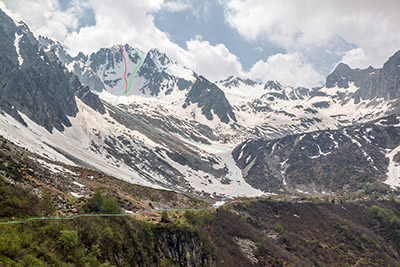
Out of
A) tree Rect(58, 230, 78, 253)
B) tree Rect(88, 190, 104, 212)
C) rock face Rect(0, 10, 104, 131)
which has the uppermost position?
rock face Rect(0, 10, 104, 131)

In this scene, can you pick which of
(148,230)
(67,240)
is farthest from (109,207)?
(67,240)

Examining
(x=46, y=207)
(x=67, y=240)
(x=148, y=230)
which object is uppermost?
(x=148, y=230)

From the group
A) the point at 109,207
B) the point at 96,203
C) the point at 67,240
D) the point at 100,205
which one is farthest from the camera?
Result: the point at 109,207

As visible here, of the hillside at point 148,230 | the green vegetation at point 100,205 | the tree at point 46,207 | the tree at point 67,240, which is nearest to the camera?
Result: the tree at point 67,240

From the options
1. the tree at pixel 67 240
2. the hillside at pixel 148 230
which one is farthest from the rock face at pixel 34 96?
the tree at pixel 67 240

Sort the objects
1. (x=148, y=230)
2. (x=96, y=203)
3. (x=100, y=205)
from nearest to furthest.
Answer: (x=96, y=203) < (x=100, y=205) < (x=148, y=230)

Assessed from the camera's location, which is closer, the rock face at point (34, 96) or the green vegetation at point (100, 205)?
the green vegetation at point (100, 205)

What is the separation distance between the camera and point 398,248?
111938 mm

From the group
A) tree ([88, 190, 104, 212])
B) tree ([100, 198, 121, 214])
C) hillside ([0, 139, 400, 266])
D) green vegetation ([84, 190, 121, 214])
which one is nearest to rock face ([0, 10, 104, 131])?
hillside ([0, 139, 400, 266])

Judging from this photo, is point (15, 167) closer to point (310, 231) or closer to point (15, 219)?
point (15, 219)

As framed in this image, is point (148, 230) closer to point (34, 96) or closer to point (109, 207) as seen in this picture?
point (109, 207)

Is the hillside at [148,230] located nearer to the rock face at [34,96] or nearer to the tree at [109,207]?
the tree at [109,207]

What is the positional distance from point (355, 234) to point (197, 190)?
84128 millimetres

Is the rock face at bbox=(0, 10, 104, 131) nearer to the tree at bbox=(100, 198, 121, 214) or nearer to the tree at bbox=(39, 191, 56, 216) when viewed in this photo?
the tree at bbox=(100, 198, 121, 214)
